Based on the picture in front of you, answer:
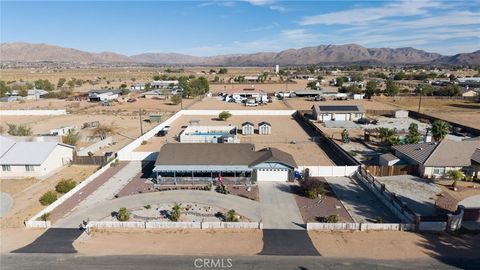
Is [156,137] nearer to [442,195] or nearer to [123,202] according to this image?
[123,202]

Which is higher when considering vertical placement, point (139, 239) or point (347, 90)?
point (347, 90)

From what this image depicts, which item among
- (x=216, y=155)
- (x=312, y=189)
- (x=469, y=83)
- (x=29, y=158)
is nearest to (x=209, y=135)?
(x=216, y=155)

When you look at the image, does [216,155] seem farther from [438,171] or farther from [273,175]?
[438,171]

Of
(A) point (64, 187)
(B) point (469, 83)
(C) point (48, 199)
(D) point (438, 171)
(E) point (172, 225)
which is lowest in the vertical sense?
(E) point (172, 225)

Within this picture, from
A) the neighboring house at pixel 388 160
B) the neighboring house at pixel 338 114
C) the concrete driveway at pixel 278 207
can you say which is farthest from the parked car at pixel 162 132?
the neighboring house at pixel 388 160

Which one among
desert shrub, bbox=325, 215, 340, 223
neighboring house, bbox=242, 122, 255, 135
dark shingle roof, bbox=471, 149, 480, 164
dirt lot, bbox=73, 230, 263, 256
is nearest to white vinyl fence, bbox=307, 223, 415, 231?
desert shrub, bbox=325, 215, 340, 223

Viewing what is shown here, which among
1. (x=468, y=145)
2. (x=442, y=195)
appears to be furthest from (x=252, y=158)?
(x=468, y=145)

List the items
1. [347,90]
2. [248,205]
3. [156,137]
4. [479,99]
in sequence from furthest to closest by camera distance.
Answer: [347,90] → [479,99] → [156,137] → [248,205]
